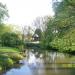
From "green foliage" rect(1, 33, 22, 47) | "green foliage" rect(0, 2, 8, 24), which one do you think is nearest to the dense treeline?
"green foliage" rect(0, 2, 8, 24)

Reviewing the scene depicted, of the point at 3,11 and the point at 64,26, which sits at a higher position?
the point at 3,11

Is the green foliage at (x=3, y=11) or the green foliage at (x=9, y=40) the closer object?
the green foliage at (x=3, y=11)

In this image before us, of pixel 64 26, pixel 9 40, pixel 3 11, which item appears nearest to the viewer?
pixel 64 26

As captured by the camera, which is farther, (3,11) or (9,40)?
(9,40)

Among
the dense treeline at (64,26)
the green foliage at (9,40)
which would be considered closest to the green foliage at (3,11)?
the dense treeline at (64,26)

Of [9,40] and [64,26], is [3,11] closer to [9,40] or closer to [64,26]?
[64,26]

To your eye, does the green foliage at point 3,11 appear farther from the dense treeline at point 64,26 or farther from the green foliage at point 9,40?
the green foliage at point 9,40

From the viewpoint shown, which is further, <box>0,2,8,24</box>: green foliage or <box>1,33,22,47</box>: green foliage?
<box>1,33,22,47</box>: green foliage

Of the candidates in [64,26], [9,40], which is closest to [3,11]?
[64,26]

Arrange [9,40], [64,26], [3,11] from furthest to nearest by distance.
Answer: [9,40] → [3,11] → [64,26]

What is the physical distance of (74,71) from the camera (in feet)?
98.5

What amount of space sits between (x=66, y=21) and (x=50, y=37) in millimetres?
2163

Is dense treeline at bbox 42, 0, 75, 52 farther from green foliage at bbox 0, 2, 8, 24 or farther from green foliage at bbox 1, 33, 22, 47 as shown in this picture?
green foliage at bbox 1, 33, 22, 47

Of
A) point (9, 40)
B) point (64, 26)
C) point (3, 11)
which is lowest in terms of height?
point (9, 40)
